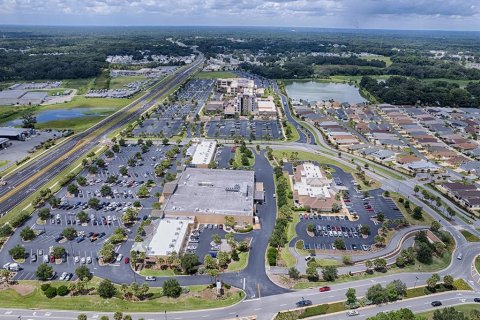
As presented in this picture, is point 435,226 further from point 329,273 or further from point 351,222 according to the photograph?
point 329,273

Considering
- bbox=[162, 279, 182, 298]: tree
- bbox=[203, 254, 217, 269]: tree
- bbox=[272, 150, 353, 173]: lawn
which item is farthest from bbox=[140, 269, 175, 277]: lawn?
bbox=[272, 150, 353, 173]: lawn

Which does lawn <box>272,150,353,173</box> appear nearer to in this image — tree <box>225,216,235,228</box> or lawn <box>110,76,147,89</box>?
tree <box>225,216,235,228</box>

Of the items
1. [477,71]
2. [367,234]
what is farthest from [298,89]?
[367,234]

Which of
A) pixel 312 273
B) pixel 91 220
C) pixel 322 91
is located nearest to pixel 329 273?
pixel 312 273

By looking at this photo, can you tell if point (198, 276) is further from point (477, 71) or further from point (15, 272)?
point (477, 71)

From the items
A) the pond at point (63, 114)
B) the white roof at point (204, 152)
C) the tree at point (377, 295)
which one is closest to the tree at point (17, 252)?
the white roof at point (204, 152)

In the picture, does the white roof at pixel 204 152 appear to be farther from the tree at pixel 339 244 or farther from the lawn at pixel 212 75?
the lawn at pixel 212 75
